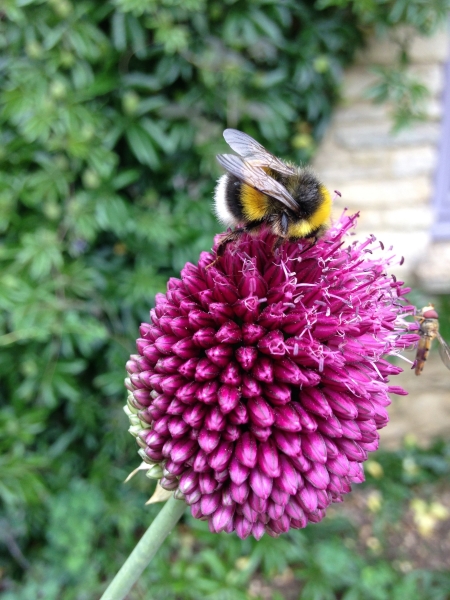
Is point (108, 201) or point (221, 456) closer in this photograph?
point (221, 456)

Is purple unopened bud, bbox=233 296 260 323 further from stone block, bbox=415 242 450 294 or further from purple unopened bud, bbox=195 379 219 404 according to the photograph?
stone block, bbox=415 242 450 294

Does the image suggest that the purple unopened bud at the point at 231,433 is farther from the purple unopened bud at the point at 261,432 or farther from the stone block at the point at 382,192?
the stone block at the point at 382,192

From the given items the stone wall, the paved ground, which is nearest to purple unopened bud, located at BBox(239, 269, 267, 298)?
the stone wall

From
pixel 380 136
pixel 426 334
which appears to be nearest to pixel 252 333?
pixel 426 334

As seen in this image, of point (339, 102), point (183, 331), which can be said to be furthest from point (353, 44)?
point (183, 331)

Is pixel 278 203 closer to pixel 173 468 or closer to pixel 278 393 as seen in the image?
pixel 278 393

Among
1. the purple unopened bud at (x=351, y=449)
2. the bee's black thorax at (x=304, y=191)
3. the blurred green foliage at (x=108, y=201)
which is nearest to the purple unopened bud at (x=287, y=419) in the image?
the purple unopened bud at (x=351, y=449)
